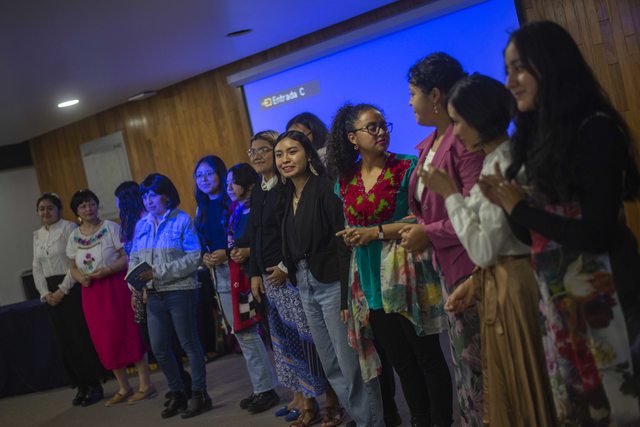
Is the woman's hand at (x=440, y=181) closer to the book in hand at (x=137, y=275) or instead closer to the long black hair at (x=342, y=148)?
the long black hair at (x=342, y=148)

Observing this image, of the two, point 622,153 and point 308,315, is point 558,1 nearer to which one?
point 308,315

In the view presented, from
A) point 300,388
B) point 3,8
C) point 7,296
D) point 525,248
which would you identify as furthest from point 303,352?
point 7,296

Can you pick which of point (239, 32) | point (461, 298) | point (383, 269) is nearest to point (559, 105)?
point (461, 298)

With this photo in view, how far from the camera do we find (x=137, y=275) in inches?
175

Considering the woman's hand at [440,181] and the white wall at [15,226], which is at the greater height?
the white wall at [15,226]

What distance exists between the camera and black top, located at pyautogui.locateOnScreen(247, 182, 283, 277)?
3725mm

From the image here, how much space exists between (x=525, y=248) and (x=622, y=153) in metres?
0.40

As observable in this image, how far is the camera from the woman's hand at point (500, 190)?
6.24 feet

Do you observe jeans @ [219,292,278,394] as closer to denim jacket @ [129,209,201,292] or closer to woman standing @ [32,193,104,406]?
denim jacket @ [129,209,201,292]

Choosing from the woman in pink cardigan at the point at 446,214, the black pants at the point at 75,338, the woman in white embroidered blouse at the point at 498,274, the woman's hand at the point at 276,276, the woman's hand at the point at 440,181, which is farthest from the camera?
the black pants at the point at 75,338

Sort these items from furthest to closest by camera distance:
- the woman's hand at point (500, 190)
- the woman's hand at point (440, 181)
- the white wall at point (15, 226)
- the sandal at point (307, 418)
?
the white wall at point (15, 226)
the sandal at point (307, 418)
the woman's hand at point (440, 181)
the woman's hand at point (500, 190)

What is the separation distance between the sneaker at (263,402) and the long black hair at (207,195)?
1101mm

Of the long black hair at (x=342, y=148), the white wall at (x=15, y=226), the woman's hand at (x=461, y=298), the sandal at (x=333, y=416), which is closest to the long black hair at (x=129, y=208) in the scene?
the sandal at (x=333, y=416)

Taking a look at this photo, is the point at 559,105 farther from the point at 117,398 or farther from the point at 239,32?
the point at 239,32
